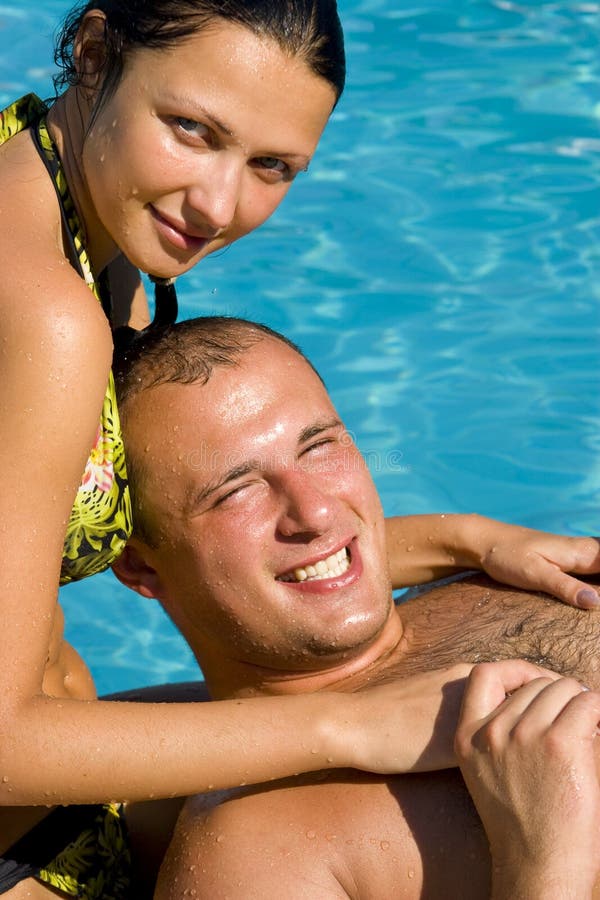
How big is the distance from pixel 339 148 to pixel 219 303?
162cm

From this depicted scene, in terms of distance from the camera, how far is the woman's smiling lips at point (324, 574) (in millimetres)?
3738

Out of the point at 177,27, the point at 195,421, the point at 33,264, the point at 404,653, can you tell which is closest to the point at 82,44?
the point at 177,27

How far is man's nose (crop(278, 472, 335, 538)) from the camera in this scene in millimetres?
3752

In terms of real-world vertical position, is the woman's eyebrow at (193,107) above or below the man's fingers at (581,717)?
above

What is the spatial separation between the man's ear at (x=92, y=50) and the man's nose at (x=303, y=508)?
1.21 metres

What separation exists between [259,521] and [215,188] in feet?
3.08

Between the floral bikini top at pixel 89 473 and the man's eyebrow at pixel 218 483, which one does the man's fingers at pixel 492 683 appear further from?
the floral bikini top at pixel 89 473

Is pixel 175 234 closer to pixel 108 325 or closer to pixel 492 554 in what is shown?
pixel 108 325

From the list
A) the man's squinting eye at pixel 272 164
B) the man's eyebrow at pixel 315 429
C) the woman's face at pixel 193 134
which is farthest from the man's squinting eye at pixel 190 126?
the man's eyebrow at pixel 315 429

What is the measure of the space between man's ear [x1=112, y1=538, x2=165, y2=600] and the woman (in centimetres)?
25

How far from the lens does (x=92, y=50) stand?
362 centimetres

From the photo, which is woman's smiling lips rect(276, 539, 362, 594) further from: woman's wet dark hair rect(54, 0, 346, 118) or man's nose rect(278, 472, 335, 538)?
woman's wet dark hair rect(54, 0, 346, 118)

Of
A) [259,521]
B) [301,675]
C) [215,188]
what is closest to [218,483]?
[259,521]

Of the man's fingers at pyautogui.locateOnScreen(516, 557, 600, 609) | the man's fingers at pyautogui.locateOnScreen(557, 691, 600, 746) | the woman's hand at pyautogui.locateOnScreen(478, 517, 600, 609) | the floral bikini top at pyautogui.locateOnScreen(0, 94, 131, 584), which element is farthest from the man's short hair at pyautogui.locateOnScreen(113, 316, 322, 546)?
the man's fingers at pyautogui.locateOnScreen(557, 691, 600, 746)
